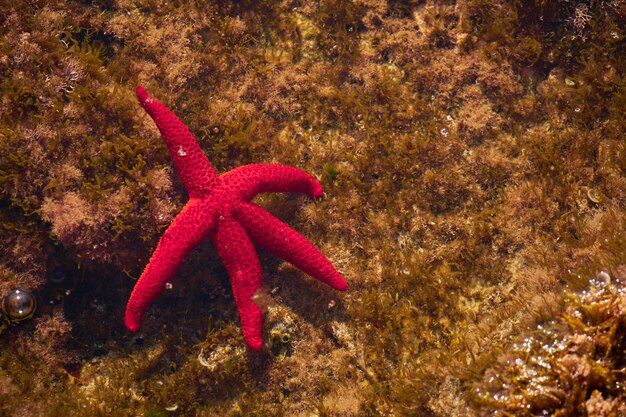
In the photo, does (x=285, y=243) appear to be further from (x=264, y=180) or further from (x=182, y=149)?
(x=182, y=149)

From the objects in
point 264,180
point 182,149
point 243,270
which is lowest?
point 243,270

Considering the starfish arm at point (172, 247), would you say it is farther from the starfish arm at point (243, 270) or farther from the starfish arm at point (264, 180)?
the starfish arm at point (264, 180)

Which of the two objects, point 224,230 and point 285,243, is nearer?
point 224,230

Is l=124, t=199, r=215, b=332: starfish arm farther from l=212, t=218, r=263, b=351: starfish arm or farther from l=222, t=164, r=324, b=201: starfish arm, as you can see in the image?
l=222, t=164, r=324, b=201: starfish arm

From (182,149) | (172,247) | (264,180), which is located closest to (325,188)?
(264,180)

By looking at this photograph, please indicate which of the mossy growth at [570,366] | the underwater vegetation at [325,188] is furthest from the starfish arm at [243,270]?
the mossy growth at [570,366]

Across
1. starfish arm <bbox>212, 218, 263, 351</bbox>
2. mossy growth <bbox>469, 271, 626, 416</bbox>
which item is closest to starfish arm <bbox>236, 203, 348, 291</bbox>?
starfish arm <bbox>212, 218, 263, 351</bbox>

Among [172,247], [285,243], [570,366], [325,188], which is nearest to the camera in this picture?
[570,366]
